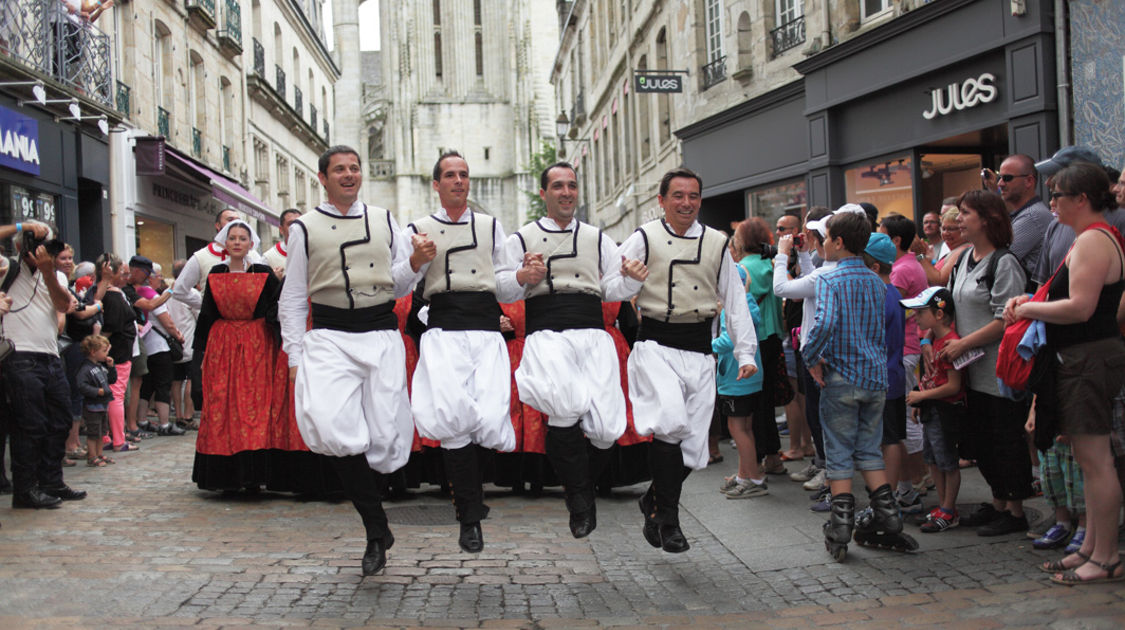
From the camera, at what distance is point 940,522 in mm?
5832

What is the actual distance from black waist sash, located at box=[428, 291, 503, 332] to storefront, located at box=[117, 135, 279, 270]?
14.2m

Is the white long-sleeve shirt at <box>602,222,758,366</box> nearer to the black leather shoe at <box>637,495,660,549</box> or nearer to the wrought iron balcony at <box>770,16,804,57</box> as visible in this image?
the black leather shoe at <box>637,495,660,549</box>

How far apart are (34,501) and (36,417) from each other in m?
0.60

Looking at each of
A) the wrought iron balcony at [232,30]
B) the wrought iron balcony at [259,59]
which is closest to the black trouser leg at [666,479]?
the wrought iron balcony at [232,30]

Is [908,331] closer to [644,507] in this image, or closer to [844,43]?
[644,507]

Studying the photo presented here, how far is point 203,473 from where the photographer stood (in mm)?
7613

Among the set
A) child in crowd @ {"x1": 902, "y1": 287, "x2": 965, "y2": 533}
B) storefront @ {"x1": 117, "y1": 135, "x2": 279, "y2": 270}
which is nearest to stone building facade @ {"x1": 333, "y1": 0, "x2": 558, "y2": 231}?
storefront @ {"x1": 117, "y1": 135, "x2": 279, "y2": 270}

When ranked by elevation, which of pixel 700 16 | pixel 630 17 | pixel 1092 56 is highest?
pixel 630 17

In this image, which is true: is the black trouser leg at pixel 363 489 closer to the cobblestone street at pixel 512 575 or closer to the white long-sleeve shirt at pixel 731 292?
the cobblestone street at pixel 512 575

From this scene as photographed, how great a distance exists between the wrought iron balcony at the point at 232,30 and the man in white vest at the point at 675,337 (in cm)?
2138

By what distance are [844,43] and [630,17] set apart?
43.8ft

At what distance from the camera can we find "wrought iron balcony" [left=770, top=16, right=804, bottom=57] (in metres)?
15.2

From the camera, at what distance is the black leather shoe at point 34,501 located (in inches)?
280

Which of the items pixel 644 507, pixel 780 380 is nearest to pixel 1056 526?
pixel 644 507
